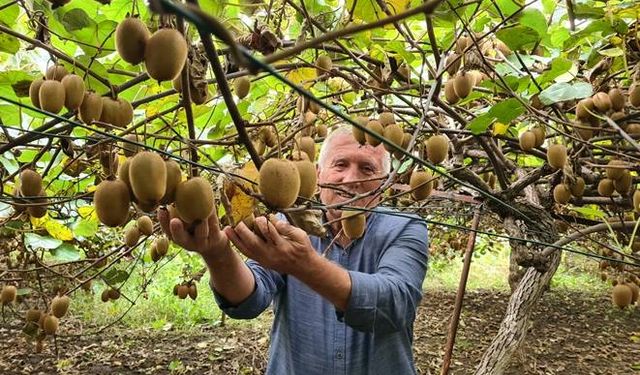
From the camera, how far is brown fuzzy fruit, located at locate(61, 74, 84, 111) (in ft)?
2.32

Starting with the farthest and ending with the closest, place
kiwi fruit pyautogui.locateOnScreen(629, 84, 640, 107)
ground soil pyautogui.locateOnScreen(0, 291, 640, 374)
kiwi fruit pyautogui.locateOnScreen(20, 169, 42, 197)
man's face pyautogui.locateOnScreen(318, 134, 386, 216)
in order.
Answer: ground soil pyautogui.locateOnScreen(0, 291, 640, 374), man's face pyautogui.locateOnScreen(318, 134, 386, 216), kiwi fruit pyautogui.locateOnScreen(629, 84, 640, 107), kiwi fruit pyautogui.locateOnScreen(20, 169, 42, 197)

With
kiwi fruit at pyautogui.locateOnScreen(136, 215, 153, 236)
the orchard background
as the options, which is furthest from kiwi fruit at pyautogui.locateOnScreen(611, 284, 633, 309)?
kiwi fruit at pyautogui.locateOnScreen(136, 215, 153, 236)

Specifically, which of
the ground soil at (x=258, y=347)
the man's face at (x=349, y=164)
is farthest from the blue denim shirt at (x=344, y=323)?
the ground soil at (x=258, y=347)

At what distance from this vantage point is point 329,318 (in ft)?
4.55

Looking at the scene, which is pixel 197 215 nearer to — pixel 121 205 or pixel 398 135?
pixel 121 205

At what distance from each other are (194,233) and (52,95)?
236 millimetres

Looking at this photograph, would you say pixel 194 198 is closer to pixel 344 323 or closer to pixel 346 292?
pixel 346 292

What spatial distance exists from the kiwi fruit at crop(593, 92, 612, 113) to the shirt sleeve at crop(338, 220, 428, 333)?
0.46 meters

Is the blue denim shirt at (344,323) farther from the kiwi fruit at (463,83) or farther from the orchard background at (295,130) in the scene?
the kiwi fruit at (463,83)

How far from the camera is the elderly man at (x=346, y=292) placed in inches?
41.4

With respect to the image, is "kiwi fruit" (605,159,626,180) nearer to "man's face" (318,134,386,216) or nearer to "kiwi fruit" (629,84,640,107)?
"kiwi fruit" (629,84,640,107)

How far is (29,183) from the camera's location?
0.91 metres

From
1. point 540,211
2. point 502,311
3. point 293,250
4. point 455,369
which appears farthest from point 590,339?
point 293,250

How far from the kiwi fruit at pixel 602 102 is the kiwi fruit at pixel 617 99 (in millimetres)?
11
